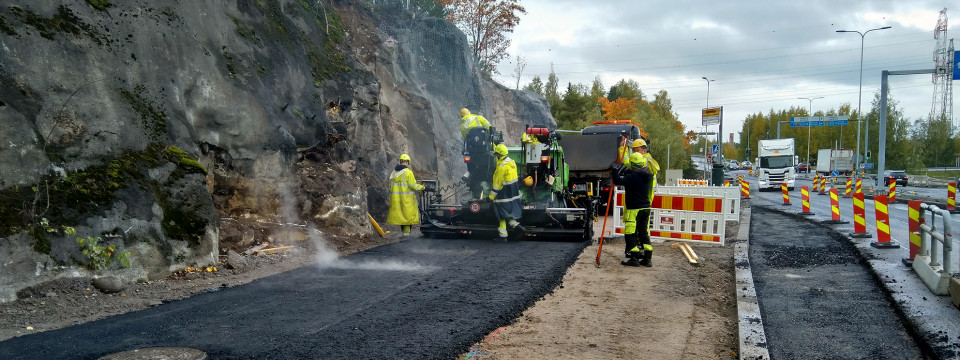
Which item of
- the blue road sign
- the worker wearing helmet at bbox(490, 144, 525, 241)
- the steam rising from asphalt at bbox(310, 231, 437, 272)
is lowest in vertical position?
the steam rising from asphalt at bbox(310, 231, 437, 272)

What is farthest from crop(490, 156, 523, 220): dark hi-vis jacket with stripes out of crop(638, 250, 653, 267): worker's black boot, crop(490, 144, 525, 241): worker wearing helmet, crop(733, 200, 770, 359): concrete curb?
crop(733, 200, 770, 359): concrete curb

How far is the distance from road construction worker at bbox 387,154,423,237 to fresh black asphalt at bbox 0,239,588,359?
3.36 meters

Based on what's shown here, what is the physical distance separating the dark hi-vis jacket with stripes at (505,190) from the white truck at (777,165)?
3147cm

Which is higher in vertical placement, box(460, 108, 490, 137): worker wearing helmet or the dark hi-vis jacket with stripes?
box(460, 108, 490, 137): worker wearing helmet

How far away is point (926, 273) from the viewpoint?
781cm

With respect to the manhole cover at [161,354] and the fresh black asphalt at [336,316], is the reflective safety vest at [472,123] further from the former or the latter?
the manhole cover at [161,354]

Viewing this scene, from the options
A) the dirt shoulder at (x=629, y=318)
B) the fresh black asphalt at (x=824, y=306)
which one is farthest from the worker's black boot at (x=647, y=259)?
the fresh black asphalt at (x=824, y=306)

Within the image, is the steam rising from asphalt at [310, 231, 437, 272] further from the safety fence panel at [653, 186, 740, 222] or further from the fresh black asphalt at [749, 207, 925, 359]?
the safety fence panel at [653, 186, 740, 222]

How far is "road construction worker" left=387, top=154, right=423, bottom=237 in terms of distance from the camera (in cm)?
1255

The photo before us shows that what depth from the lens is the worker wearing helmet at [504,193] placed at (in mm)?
12000

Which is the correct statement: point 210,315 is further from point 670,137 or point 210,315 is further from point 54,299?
point 670,137

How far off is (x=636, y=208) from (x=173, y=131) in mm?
6504

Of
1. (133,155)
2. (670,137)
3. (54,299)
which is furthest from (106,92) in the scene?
(670,137)

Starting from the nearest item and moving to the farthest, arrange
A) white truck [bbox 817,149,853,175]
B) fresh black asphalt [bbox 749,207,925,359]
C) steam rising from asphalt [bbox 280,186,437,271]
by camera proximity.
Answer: fresh black asphalt [bbox 749,207,925,359]
steam rising from asphalt [bbox 280,186,437,271]
white truck [bbox 817,149,853,175]
